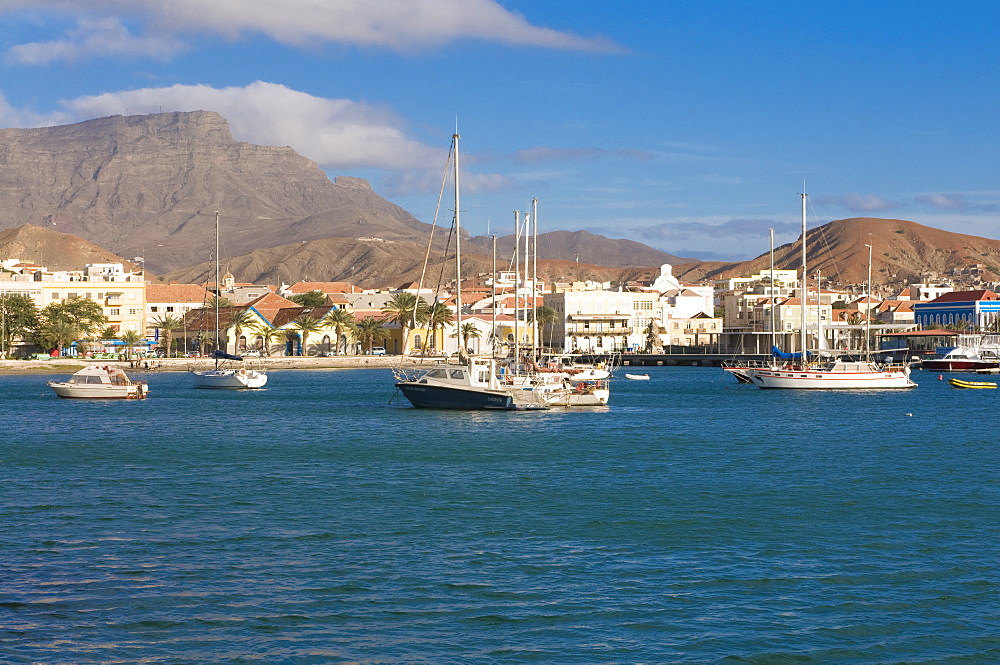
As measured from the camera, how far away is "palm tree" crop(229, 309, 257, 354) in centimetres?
12175

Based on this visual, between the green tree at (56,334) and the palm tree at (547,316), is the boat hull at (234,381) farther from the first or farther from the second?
the palm tree at (547,316)

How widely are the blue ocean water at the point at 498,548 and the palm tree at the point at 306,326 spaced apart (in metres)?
80.0

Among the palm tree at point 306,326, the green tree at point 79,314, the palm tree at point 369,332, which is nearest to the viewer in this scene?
the green tree at point 79,314

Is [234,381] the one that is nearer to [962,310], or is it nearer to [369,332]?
[369,332]

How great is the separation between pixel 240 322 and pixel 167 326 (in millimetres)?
7505

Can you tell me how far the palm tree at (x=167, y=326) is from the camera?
118m

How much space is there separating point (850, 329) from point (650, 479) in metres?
110

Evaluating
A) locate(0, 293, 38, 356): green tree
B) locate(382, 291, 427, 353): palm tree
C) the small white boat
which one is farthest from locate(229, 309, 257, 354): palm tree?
the small white boat

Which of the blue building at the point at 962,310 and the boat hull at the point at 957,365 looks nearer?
the boat hull at the point at 957,365

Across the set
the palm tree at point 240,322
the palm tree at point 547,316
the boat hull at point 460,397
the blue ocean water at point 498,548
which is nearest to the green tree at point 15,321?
the palm tree at point 240,322

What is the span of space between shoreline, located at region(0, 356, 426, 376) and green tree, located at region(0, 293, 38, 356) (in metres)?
11.5

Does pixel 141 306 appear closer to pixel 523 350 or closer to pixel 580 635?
pixel 523 350

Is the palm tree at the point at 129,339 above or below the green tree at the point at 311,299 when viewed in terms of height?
below

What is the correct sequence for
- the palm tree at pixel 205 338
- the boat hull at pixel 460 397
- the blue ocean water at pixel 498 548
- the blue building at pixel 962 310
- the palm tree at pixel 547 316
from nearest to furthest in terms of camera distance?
1. the blue ocean water at pixel 498 548
2. the boat hull at pixel 460 397
3. the palm tree at pixel 205 338
4. the palm tree at pixel 547 316
5. the blue building at pixel 962 310
